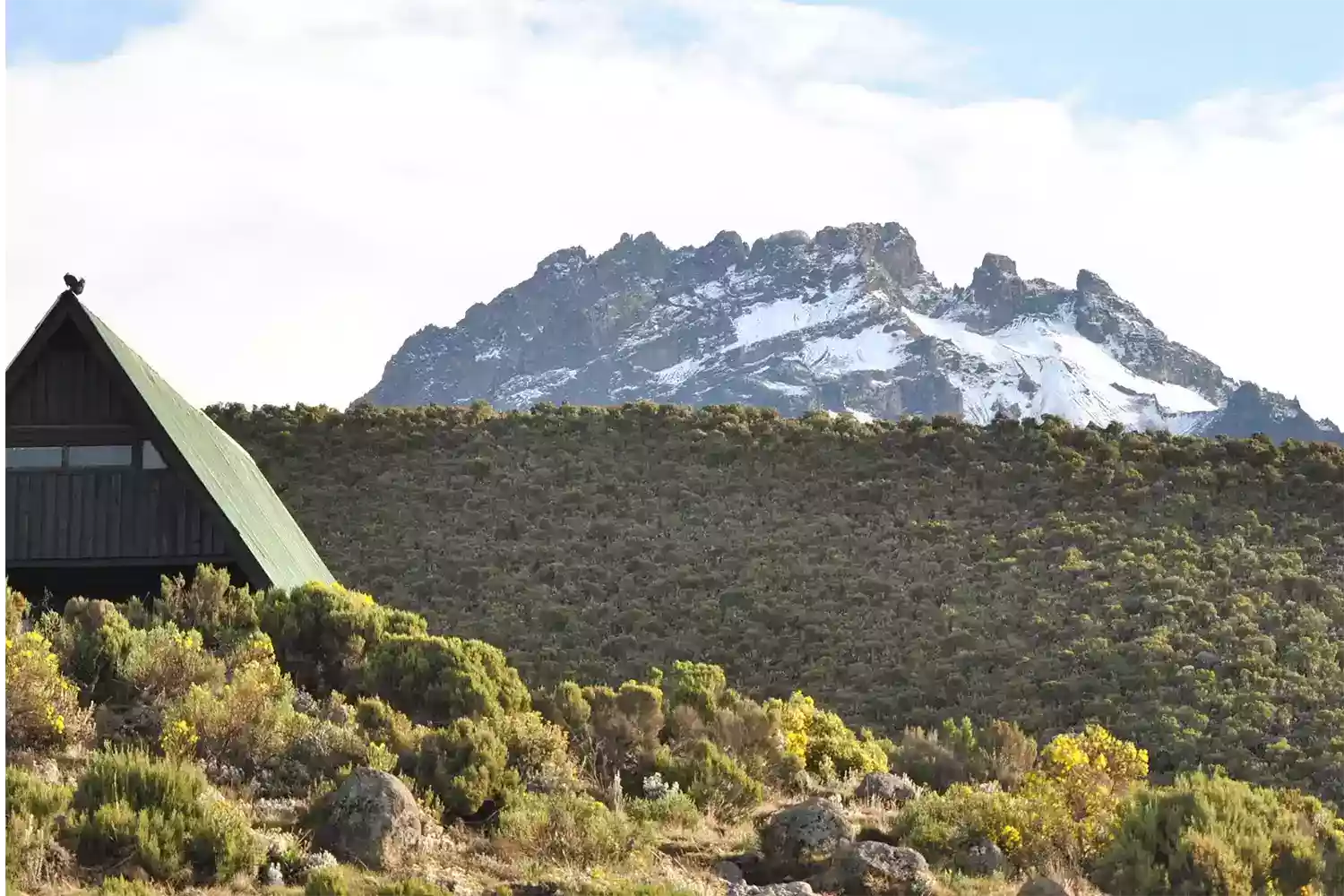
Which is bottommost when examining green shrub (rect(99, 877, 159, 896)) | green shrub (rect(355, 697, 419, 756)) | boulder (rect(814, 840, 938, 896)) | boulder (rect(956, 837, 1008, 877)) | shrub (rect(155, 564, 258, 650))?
boulder (rect(956, 837, 1008, 877))

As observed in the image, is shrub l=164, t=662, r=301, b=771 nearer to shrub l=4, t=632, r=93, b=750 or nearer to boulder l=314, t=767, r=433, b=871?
shrub l=4, t=632, r=93, b=750

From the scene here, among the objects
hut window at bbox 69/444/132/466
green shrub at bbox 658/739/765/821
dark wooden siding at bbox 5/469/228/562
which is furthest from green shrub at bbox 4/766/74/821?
hut window at bbox 69/444/132/466

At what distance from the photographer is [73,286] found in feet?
54.5

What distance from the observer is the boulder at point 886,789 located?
46.4 feet

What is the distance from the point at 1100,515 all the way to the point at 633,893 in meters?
34.9

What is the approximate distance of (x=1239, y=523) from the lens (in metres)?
A: 39.9

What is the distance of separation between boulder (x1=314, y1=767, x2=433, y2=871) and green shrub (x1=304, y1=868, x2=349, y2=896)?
98 cm

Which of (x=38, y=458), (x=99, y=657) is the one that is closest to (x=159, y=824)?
(x=99, y=657)

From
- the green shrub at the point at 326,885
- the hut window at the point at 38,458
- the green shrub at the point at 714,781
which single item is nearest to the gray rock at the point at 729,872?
the green shrub at the point at 714,781

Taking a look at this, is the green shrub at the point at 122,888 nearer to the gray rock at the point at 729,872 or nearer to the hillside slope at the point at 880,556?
the gray rock at the point at 729,872

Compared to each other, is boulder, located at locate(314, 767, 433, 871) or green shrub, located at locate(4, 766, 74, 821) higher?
green shrub, located at locate(4, 766, 74, 821)

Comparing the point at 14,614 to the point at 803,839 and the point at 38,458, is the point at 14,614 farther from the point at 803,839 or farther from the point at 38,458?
the point at 803,839

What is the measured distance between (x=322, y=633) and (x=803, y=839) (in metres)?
6.85

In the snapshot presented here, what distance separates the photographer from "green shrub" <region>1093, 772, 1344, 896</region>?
998 centimetres
